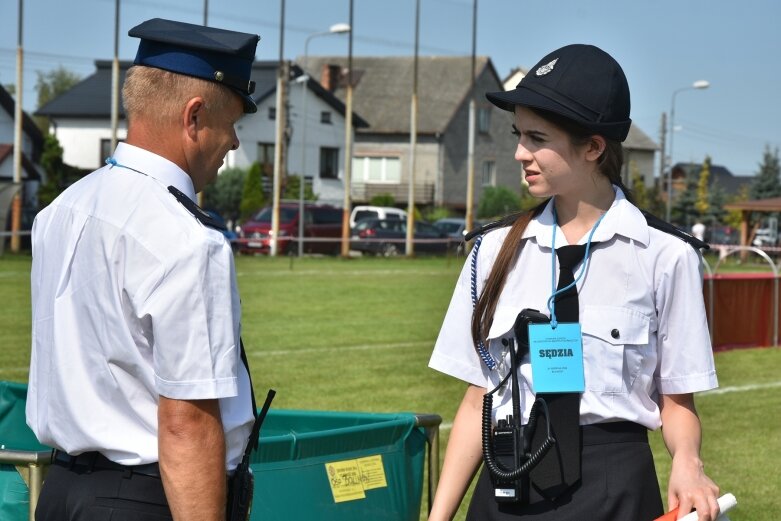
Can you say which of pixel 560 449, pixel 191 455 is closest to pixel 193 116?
pixel 191 455

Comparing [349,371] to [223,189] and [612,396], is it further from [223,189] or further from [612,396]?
[223,189]

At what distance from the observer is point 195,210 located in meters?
2.80

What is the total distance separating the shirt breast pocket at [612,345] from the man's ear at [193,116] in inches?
42.9

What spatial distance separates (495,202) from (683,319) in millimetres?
70614

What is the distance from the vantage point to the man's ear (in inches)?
114

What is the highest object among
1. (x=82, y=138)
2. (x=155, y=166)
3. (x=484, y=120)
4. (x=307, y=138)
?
(x=484, y=120)

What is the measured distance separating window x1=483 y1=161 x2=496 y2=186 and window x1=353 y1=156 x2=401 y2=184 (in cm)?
679

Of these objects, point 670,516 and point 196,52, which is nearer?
point 196,52

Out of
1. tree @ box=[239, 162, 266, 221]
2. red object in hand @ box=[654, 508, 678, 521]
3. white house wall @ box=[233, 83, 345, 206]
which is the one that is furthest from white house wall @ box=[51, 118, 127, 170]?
red object in hand @ box=[654, 508, 678, 521]

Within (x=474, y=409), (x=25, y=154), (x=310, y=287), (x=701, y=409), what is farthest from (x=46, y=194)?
(x=474, y=409)

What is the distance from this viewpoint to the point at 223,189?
61.2 m

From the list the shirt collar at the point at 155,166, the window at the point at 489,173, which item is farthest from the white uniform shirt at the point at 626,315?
the window at the point at 489,173

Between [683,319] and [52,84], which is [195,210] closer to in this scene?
[683,319]

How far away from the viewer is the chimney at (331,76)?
256ft
